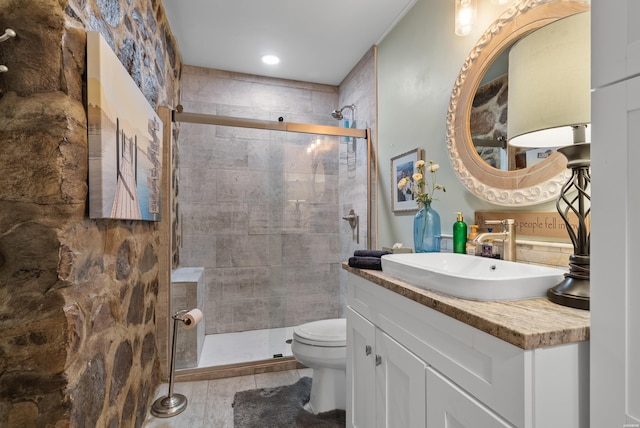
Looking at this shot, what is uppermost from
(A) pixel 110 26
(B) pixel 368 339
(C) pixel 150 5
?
(C) pixel 150 5

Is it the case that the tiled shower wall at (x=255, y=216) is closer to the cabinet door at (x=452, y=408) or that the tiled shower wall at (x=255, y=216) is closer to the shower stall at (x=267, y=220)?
the shower stall at (x=267, y=220)

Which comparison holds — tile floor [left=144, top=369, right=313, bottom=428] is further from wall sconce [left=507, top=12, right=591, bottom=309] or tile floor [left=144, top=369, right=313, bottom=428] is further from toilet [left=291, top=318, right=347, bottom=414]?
wall sconce [left=507, top=12, right=591, bottom=309]

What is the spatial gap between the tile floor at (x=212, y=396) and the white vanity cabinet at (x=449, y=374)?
965 millimetres

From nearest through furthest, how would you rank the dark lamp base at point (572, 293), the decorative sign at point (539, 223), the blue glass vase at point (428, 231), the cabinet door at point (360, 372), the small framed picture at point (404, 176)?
1. the dark lamp base at point (572, 293)
2. the decorative sign at point (539, 223)
3. the cabinet door at point (360, 372)
4. the blue glass vase at point (428, 231)
5. the small framed picture at point (404, 176)

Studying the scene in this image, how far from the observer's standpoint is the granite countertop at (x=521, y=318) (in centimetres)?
65

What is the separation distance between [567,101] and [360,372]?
126 cm

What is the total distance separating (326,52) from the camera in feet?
A: 9.20

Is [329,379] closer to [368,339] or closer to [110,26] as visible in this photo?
[368,339]

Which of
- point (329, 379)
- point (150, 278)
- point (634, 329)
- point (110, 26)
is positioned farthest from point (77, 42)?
point (329, 379)

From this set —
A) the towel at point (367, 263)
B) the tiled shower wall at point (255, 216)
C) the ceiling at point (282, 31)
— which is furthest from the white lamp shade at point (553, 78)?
the tiled shower wall at point (255, 216)

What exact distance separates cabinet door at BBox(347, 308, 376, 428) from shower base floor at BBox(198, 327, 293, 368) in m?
1.18

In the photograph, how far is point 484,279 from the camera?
851 mm

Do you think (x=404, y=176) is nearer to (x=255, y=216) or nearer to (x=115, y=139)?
(x=255, y=216)

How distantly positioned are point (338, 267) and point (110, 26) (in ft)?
7.81
